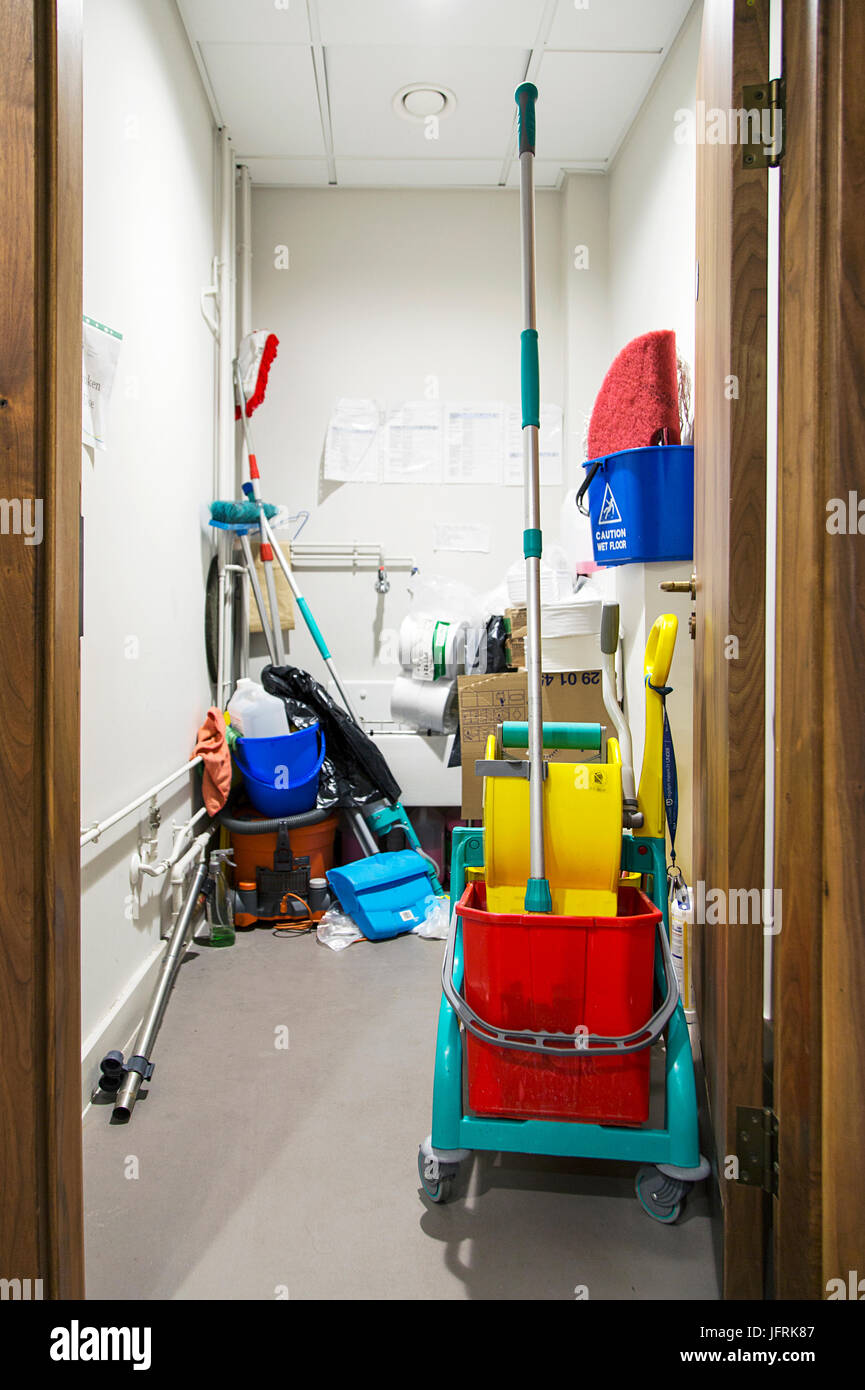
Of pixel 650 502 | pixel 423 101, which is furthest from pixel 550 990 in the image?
pixel 423 101

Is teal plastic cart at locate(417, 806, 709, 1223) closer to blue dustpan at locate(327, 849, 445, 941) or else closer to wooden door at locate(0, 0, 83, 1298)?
wooden door at locate(0, 0, 83, 1298)

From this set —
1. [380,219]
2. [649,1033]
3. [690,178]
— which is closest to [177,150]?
[380,219]

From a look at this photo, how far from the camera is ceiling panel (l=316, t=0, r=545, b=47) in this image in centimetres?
237

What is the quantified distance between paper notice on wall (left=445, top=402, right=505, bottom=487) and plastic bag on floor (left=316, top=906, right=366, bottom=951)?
1.88 meters

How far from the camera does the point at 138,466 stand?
203cm

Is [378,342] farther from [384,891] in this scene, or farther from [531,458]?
[531,458]

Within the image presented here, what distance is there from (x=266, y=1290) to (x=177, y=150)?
2.85 meters

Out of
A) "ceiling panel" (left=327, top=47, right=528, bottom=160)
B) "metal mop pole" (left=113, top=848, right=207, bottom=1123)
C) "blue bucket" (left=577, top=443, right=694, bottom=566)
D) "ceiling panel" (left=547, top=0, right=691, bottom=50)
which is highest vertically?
"ceiling panel" (left=327, top=47, right=528, bottom=160)

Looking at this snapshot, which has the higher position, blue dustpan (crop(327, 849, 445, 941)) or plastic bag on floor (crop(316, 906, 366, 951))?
blue dustpan (crop(327, 849, 445, 941))

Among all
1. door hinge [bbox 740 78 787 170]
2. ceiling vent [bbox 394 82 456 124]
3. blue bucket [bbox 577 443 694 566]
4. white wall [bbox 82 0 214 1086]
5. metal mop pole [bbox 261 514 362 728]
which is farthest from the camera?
metal mop pole [bbox 261 514 362 728]

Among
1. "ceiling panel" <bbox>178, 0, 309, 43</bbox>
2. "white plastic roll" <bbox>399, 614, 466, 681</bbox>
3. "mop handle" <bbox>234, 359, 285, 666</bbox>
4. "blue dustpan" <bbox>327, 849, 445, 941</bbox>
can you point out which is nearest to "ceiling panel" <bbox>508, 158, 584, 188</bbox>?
"ceiling panel" <bbox>178, 0, 309, 43</bbox>

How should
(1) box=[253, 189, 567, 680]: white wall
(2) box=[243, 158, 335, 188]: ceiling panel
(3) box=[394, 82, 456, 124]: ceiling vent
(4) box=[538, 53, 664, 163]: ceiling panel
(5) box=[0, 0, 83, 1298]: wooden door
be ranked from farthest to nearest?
(1) box=[253, 189, 567, 680]: white wall, (2) box=[243, 158, 335, 188]: ceiling panel, (3) box=[394, 82, 456, 124]: ceiling vent, (4) box=[538, 53, 664, 163]: ceiling panel, (5) box=[0, 0, 83, 1298]: wooden door

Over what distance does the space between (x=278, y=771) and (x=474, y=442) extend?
1701 millimetres
